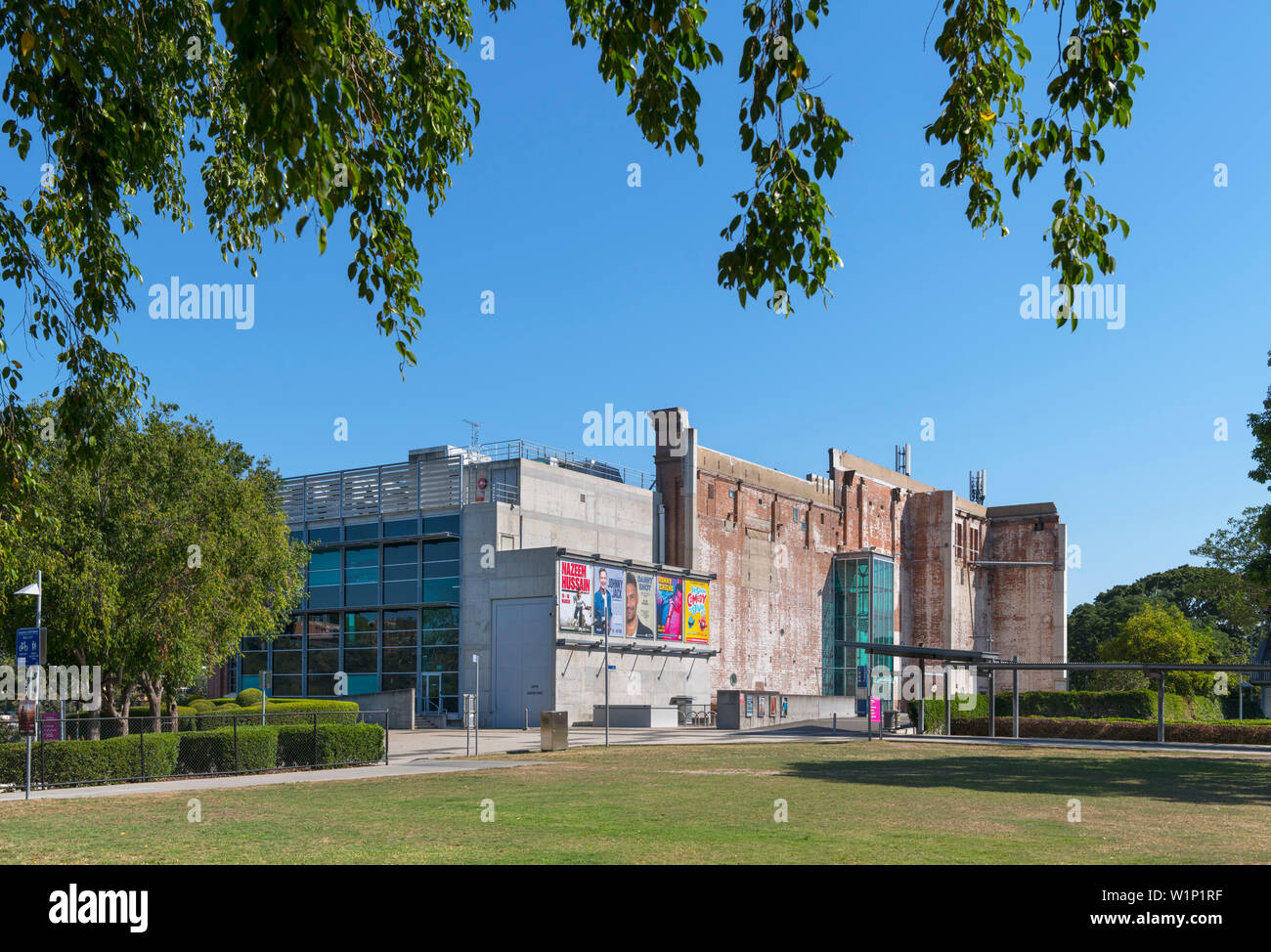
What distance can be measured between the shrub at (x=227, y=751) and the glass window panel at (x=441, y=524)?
29.3m

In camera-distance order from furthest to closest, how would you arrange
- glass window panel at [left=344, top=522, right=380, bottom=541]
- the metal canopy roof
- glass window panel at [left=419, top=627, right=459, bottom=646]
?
glass window panel at [left=344, top=522, right=380, bottom=541] → glass window panel at [left=419, top=627, right=459, bottom=646] → the metal canopy roof

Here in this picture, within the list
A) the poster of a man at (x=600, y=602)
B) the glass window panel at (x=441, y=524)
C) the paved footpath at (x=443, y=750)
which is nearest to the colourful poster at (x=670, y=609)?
the poster of a man at (x=600, y=602)

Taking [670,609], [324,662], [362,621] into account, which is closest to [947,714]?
[670,609]

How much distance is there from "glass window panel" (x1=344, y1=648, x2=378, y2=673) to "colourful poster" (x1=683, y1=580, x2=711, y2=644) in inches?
625

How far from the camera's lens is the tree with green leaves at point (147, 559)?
28.9m

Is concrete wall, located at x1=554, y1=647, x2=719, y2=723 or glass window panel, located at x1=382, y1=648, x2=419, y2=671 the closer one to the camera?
concrete wall, located at x1=554, y1=647, x2=719, y2=723

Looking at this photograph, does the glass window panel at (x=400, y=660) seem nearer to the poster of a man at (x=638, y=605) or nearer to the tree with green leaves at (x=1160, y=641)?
the poster of a man at (x=638, y=605)

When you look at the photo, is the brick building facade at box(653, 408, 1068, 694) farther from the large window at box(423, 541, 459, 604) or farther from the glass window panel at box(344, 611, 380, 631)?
the glass window panel at box(344, 611, 380, 631)

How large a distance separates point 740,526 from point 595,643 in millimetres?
18055

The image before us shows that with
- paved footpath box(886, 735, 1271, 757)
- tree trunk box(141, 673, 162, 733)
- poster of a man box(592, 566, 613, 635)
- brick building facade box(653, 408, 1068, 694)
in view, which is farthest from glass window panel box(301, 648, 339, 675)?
paved footpath box(886, 735, 1271, 757)

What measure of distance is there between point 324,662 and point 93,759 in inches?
1439

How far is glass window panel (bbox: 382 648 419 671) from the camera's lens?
58.3 m

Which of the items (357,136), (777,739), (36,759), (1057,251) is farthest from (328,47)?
(777,739)

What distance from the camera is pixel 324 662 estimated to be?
61.0m
